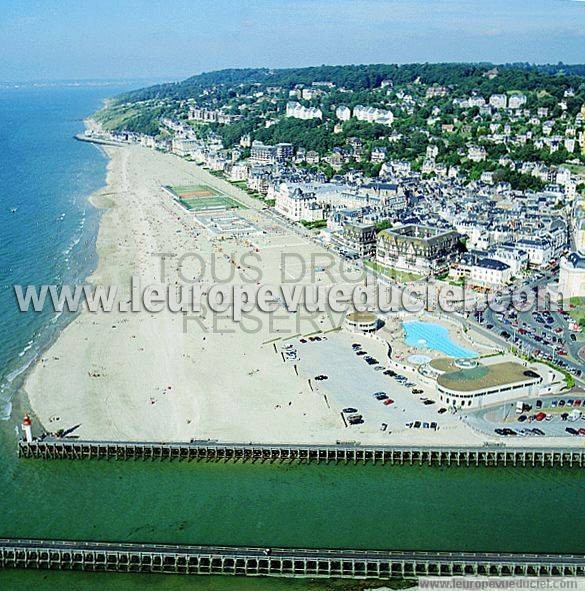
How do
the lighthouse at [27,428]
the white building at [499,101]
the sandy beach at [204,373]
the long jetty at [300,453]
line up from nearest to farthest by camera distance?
the long jetty at [300,453], the lighthouse at [27,428], the sandy beach at [204,373], the white building at [499,101]

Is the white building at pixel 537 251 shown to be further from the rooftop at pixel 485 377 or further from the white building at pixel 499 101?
the white building at pixel 499 101

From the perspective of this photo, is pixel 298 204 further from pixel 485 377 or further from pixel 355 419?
pixel 355 419

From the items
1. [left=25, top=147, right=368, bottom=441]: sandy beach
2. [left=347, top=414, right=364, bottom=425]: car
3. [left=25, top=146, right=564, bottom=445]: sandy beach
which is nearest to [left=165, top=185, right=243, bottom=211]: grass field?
[left=25, top=146, right=564, bottom=445]: sandy beach

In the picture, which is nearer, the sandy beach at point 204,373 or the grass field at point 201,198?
the sandy beach at point 204,373

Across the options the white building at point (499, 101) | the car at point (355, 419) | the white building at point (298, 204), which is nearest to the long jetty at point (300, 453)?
the car at point (355, 419)

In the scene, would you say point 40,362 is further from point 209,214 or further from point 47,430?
point 209,214

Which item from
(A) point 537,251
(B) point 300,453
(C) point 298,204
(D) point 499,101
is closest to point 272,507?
(B) point 300,453

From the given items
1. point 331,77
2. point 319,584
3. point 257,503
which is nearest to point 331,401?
point 257,503
